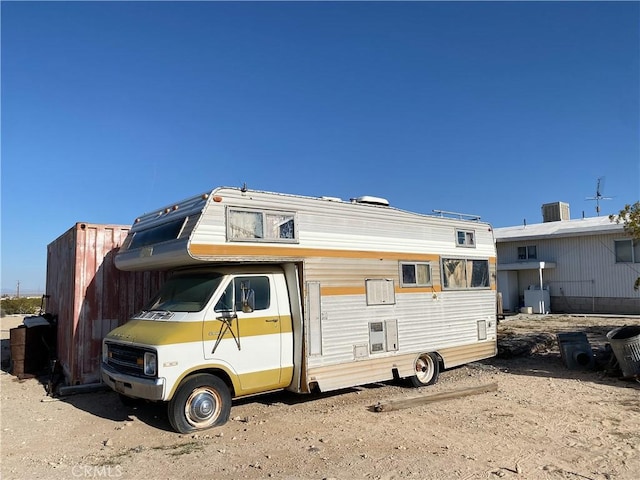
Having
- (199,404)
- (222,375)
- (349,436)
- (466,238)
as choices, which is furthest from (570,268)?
(199,404)

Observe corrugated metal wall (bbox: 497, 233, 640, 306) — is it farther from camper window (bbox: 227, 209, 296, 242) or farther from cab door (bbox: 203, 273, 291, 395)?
cab door (bbox: 203, 273, 291, 395)

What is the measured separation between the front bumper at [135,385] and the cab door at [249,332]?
0.72 meters

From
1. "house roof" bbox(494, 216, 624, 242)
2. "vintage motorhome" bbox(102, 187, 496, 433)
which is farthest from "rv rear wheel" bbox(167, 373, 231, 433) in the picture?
"house roof" bbox(494, 216, 624, 242)

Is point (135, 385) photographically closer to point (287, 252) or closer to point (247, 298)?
point (247, 298)

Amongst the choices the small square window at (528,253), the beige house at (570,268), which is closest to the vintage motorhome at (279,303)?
the beige house at (570,268)

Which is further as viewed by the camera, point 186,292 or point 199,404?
point 186,292

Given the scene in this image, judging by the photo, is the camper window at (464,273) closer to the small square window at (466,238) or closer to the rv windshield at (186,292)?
the small square window at (466,238)

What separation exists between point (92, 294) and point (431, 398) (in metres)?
6.16

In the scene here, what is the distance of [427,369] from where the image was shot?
9.41 metres

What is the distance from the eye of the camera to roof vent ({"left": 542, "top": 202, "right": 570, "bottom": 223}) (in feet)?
91.9

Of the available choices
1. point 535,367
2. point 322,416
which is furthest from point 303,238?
point 535,367

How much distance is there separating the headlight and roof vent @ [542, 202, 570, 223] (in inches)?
1046

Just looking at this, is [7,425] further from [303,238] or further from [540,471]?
[540,471]

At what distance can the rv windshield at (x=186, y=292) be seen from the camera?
689cm
